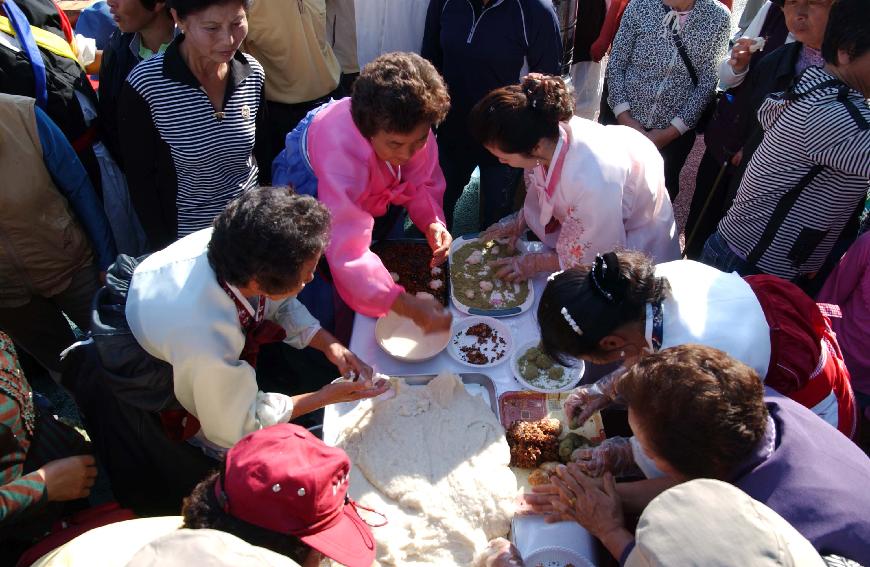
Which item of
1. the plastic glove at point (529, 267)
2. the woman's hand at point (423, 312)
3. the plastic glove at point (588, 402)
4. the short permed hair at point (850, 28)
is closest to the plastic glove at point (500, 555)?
the plastic glove at point (588, 402)

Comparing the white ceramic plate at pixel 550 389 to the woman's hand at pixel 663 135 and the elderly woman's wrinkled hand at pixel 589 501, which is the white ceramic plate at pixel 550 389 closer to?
the elderly woman's wrinkled hand at pixel 589 501

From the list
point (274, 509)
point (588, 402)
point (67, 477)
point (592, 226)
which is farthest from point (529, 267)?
point (67, 477)

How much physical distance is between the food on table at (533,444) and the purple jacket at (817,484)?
Result: 0.65 m

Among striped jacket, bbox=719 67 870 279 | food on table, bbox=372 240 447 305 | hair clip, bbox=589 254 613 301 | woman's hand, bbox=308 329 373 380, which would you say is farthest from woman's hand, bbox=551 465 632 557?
striped jacket, bbox=719 67 870 279

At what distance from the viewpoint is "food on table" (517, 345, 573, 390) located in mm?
2248

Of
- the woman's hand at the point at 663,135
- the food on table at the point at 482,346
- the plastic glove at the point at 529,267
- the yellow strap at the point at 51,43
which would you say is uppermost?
the yellow strap at the point at 51,43

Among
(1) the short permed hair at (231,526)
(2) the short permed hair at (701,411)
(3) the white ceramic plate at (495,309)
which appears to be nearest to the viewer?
(1) the short permed hair at (231,526)

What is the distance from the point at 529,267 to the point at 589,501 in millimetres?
1183

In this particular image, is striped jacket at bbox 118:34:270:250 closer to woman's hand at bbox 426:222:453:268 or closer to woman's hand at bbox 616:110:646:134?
woman's hand at bbox 426:222:453:268

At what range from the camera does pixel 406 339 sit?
2.41m

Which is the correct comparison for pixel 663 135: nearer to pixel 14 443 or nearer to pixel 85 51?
pixel 14 443

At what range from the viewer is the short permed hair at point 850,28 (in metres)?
2.03

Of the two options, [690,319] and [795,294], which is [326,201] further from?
[795,294]

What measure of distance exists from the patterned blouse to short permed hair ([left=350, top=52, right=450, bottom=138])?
167 cm
